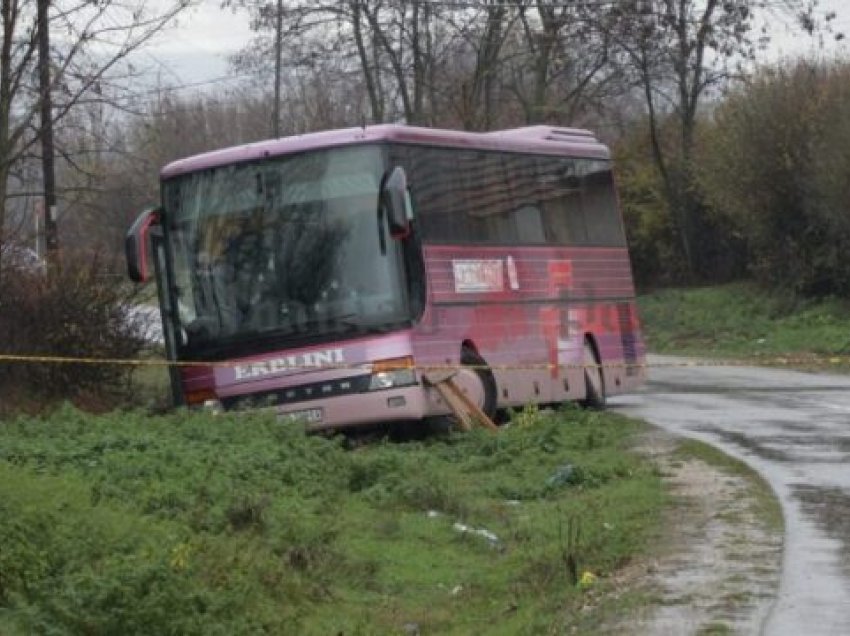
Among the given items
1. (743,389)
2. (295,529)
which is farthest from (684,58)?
(295,529)

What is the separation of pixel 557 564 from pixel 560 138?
46.4 ft

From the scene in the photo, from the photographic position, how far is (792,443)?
16531mm

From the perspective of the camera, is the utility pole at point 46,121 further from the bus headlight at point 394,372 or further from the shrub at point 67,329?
the bus headlight at point 394,372

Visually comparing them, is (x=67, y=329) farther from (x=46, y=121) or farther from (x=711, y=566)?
(x=711, y=566)

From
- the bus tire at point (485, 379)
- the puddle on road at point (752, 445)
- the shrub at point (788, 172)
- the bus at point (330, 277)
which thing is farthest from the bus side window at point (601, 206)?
the shrub at point (788, 172)

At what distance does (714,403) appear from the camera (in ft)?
76.2

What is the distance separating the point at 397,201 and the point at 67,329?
20.2 feet

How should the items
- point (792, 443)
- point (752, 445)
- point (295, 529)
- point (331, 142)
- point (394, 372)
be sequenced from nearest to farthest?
point (295, 529) → point (752, 445) → point (792, 443) → point (394, 372) → point (331, 142)

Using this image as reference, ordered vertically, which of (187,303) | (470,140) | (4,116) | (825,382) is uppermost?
(4,116)

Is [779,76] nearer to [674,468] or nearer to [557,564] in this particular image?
[674,468]

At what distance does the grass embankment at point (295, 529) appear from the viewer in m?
8.52

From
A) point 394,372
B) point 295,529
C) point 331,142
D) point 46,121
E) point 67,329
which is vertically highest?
point 46,121

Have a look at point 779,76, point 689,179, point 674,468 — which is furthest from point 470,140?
point 689,179

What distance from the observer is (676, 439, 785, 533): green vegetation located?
1149 centimetres
